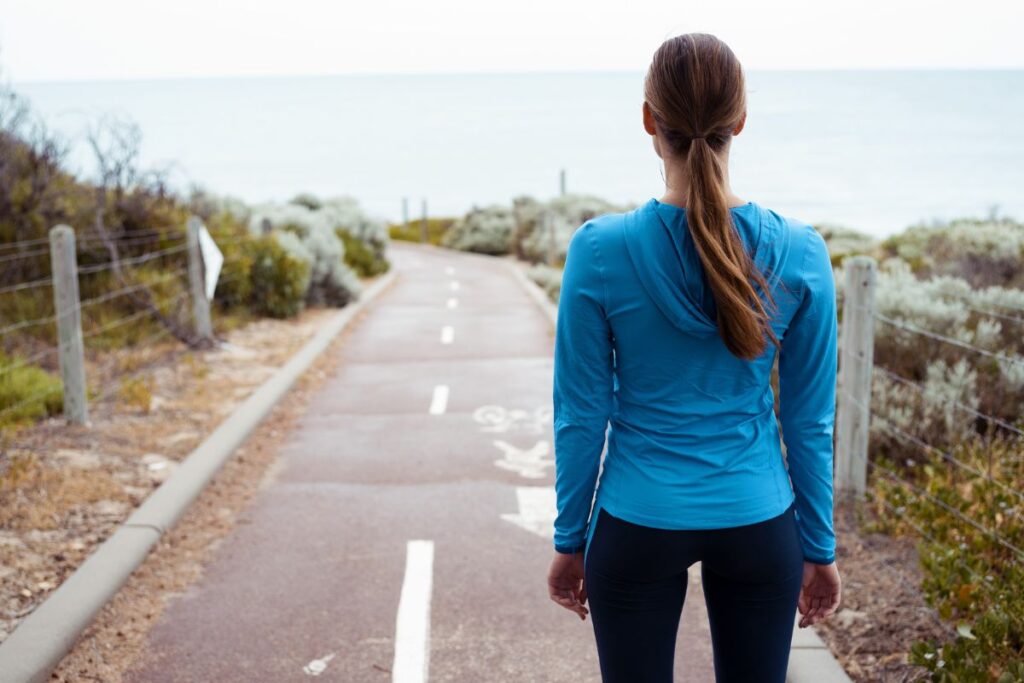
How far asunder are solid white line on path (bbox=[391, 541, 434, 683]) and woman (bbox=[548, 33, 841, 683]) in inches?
82.7

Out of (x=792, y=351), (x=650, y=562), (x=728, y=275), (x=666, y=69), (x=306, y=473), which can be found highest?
(x=666, y=69)

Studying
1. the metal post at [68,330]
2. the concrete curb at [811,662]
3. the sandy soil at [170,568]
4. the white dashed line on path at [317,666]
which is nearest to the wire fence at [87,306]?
the metal post at [68,330]

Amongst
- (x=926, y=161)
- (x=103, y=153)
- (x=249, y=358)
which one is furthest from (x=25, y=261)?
(x=926, y=161)

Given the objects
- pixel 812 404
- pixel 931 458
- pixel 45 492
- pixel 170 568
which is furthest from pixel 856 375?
pixel 45 492

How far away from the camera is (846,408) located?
5762 millimetres

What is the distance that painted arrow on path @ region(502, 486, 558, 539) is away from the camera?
5938mm

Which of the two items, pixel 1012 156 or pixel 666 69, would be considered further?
pixel 1012 156

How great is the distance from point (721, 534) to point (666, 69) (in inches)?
39.6

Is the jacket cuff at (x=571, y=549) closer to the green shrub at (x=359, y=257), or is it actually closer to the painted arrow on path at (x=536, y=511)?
the painted arrow on path at (x=536, y=511)

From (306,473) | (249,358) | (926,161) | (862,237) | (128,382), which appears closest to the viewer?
(306,473)

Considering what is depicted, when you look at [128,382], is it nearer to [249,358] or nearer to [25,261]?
[249,358]

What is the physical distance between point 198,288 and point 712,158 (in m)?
10.4

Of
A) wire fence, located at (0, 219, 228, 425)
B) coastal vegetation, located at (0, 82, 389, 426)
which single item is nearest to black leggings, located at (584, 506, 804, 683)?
wire fence, located at (0, 219, 228, 425)

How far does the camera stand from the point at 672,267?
201cm
